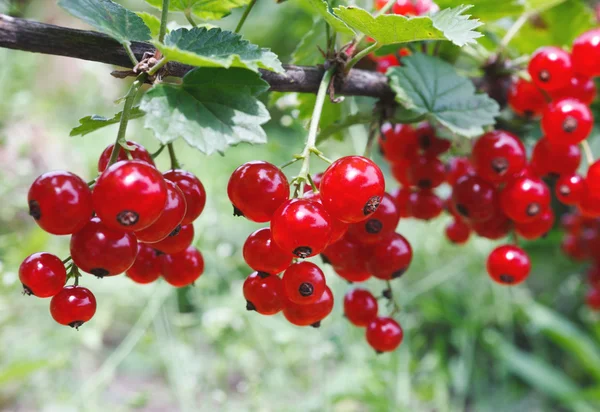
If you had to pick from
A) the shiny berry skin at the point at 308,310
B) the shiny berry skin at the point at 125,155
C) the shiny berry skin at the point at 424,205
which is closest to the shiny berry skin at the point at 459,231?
the shiny berry skin at the point at 424,205

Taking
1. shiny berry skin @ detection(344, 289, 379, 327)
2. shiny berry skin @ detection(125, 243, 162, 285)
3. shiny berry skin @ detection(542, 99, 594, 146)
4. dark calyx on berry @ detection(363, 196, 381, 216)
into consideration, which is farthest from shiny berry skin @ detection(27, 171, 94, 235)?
shiny berry skin @ detection(542, 99, 594, 146)

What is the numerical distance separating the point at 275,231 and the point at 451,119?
0.89ft

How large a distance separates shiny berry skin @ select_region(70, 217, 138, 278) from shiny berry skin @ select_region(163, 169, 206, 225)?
64 millimetres

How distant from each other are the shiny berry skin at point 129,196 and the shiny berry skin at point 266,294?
12cm

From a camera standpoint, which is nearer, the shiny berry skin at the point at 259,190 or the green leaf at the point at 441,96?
the shiny berry skin at the point at 259,190

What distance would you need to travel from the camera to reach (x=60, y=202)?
37 cm

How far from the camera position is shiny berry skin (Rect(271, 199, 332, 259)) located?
376 mm

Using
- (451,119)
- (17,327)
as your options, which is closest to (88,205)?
(451,119)

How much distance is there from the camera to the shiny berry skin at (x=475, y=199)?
61cm

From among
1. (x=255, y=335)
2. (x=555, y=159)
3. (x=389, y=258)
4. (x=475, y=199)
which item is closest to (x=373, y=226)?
(x=389, y=258)

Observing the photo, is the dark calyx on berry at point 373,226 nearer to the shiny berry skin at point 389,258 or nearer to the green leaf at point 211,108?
the shiny berry skin at point 389,258

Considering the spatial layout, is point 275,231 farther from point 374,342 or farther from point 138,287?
point 138,287

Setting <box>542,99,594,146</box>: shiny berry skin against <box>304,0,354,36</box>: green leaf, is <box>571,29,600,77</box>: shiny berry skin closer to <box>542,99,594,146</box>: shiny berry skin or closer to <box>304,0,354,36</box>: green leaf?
<box>542,99,594,146</box>: shiny berry skin

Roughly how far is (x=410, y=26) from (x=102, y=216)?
279mm
